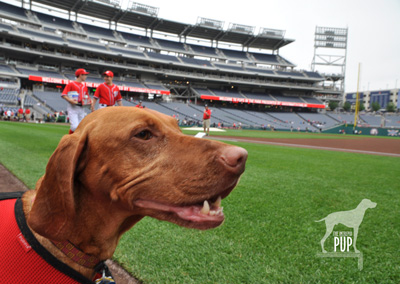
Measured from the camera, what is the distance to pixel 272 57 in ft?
215

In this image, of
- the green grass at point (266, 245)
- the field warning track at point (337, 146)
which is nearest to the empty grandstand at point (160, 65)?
the field warning track at point (337, 146)

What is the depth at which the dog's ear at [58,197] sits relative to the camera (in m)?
1.21

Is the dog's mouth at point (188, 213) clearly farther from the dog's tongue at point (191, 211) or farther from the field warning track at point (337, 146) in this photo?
the field warning track at point (337, 146)

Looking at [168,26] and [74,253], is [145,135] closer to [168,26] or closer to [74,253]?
[74,253]

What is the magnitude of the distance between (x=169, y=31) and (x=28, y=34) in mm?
27081

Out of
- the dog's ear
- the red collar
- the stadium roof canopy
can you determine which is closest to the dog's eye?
the dog's ear

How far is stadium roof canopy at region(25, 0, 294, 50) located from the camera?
46500mm

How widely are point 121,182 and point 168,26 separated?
194ft

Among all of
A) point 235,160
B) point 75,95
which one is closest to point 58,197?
point 235,160

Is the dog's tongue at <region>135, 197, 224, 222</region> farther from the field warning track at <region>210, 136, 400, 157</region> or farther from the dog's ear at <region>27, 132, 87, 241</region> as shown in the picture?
the field warning track at <region>210, 136, 400, 157</region>

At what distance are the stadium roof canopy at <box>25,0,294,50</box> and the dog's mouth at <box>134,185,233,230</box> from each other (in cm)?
5343

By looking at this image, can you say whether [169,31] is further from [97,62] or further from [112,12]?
[97,62]

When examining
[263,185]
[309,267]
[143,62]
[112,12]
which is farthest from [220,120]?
[309,267]

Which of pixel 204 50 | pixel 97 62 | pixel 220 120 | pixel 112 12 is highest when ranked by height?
pixel 112 12
